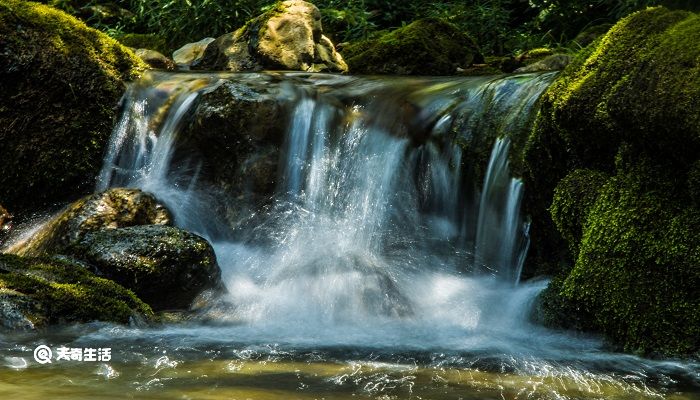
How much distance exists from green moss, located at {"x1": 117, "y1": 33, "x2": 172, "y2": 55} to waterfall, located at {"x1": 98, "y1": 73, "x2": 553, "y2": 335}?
4346mm

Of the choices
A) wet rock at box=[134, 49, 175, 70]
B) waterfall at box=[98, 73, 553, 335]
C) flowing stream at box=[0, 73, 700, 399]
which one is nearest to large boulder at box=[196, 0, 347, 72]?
wet rock at box=[134, 49, 175, 70]

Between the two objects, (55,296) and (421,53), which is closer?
(55,296)

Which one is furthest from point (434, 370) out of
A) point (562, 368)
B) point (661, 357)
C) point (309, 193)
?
point (309, 193)

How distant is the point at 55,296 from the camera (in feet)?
14.4

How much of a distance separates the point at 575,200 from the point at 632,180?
0.40 metres

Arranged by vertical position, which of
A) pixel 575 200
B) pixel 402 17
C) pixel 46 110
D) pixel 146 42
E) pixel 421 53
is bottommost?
pixel 575 200

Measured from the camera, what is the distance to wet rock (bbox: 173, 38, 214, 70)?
35.4 feet

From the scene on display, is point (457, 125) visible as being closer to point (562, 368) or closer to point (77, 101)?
point (562, 368)

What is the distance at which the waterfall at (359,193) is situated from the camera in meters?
5.53

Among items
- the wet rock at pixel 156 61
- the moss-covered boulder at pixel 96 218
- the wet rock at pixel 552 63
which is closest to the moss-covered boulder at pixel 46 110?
the moss-covered boulder at pixel 96 218

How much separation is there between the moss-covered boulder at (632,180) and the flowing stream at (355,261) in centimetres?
27

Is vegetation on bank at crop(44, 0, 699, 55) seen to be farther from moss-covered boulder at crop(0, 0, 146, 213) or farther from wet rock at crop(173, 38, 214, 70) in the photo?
moss-covered boulder at crop(0, 0, 146, 213)

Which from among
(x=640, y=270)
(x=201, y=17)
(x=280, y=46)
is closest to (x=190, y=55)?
(x=201, y=17)

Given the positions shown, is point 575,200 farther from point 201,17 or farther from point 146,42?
point 146,42
